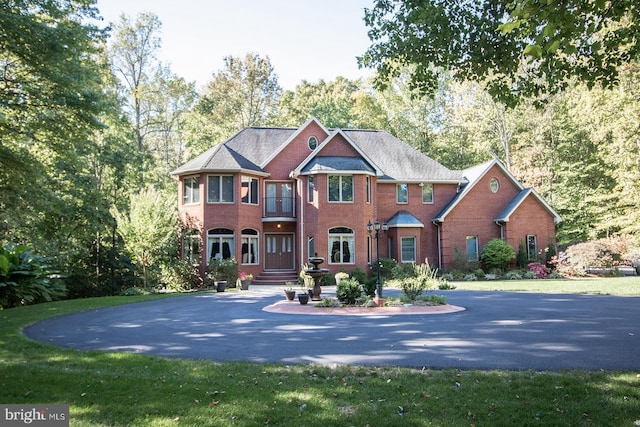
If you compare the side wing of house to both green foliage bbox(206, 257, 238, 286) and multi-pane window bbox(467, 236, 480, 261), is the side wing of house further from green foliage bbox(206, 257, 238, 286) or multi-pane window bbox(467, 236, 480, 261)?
green foliage bbox(206, 257, 238, 286)

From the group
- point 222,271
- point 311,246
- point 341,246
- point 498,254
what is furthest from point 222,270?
point 498,254

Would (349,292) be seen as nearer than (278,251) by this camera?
Yes

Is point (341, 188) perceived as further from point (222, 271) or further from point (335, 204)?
point (222, 271)

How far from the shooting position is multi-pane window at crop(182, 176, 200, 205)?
27.1m

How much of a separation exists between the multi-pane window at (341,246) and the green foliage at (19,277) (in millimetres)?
14527

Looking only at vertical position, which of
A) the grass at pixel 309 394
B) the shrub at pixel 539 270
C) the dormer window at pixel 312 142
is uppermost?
the dormer window at pixel 312 142

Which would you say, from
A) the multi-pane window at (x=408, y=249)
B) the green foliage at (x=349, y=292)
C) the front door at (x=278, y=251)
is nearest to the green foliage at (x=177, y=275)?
the front door at (x=278, y=251)

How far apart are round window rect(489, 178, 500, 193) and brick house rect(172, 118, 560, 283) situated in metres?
0.04

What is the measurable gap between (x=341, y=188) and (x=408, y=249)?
6.58 meters

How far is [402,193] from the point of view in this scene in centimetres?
3116

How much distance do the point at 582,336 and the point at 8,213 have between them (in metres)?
17.9

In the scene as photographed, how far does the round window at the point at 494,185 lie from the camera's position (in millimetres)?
31078

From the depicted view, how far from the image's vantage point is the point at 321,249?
26.7 m

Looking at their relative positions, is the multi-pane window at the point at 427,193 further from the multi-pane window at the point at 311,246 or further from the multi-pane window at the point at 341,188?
the multi-pane window at the point at 311,246
